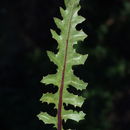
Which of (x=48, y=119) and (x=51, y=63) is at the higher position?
(x=51, y=63)

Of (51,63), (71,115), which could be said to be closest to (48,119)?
(71,115)

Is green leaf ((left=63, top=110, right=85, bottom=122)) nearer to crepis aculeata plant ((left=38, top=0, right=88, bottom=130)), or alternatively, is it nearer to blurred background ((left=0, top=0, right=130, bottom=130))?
crepis aculeata plant ((left=38, top=0, right=88, bottom=130))

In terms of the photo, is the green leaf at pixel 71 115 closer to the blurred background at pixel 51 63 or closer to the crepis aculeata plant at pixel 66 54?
the crepis aculeata plant at pixel 66 54

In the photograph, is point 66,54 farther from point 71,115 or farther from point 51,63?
point 51,63

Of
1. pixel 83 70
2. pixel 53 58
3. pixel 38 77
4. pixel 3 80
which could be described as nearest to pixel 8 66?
pixel 3 80

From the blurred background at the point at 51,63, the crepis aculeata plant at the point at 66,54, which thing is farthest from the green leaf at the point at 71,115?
the blurred background at the point at 51,63

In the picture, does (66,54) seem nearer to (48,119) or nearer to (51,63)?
(48,119)

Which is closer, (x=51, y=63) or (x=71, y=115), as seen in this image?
(x=71, y=115)

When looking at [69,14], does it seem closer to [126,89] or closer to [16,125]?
[16,125]

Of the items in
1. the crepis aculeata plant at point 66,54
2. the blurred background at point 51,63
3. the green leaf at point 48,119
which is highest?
the blurred background at point 51,63
